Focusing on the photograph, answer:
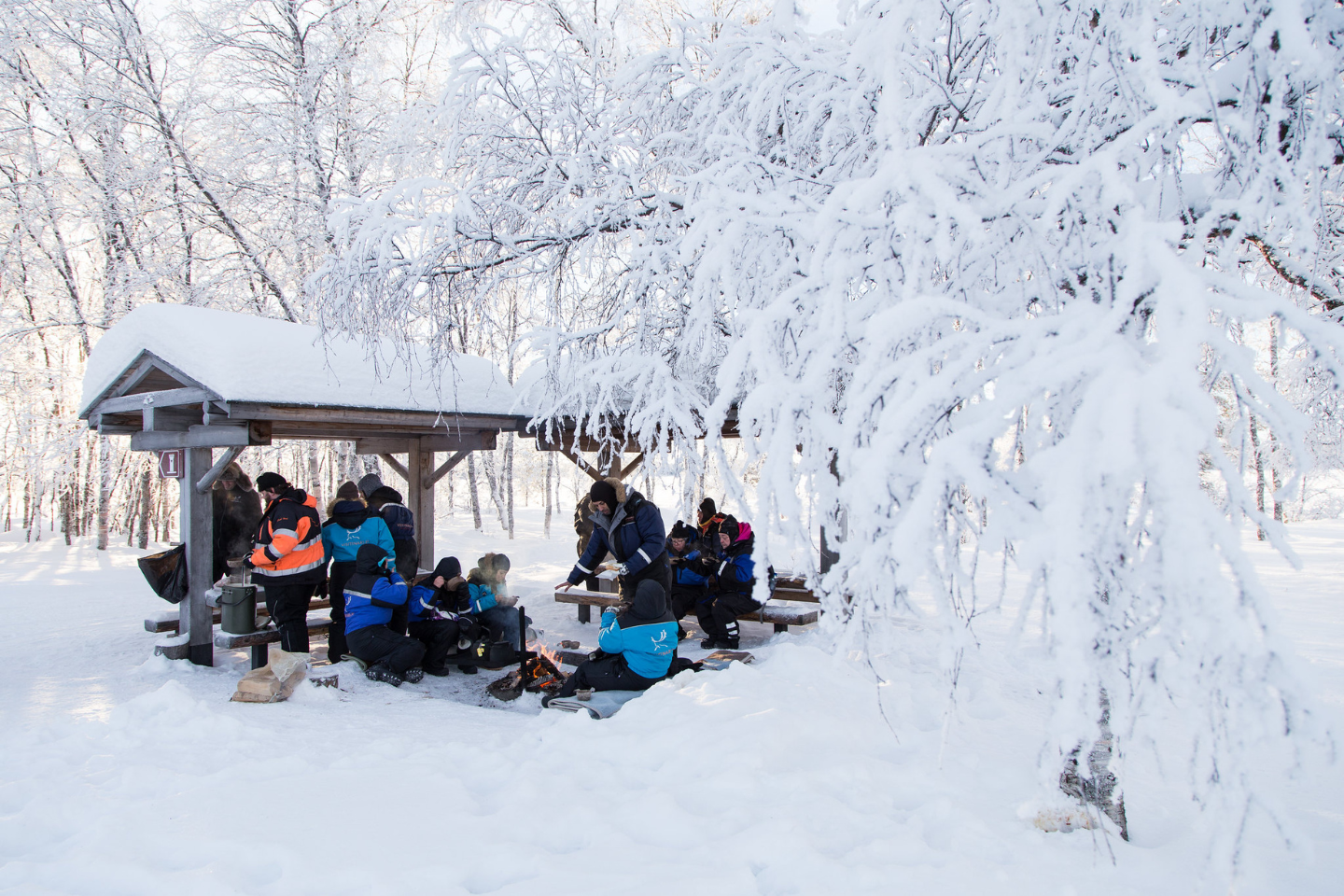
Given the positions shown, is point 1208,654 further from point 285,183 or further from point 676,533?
point 285,183

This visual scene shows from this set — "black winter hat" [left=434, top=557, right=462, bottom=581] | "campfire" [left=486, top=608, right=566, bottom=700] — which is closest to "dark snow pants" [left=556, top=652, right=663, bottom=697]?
"campfire" [left=486, top=608, right=566, bottom=700]

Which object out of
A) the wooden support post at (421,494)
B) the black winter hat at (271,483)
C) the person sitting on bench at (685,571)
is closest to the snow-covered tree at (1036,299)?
the black winter hat at (271,483)

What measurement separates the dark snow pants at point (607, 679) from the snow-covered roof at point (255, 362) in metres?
2.27

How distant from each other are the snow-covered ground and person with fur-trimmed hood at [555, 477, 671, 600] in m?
0.90

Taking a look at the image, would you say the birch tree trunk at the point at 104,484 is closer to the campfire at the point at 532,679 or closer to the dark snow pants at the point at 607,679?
the campfire at the point at 532,679

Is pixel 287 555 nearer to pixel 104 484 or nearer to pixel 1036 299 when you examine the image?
pixel 1036 299

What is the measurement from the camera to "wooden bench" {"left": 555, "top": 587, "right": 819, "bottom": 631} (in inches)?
268

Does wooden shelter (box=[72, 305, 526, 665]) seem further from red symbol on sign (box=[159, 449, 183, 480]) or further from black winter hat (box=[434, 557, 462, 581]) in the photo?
black winter hat (box=[434, 557, 462, 581])

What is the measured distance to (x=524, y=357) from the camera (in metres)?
4.22

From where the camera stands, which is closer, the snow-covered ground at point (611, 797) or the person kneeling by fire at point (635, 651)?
the snow-covered ground at point (611, 797)

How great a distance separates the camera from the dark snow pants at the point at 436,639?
584cm

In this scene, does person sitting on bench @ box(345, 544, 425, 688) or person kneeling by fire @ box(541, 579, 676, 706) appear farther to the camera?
person sitting on bench @ box(345, 544, 425, 688)

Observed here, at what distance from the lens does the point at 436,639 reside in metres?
5.84

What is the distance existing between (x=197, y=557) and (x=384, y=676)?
2266 millimetres
